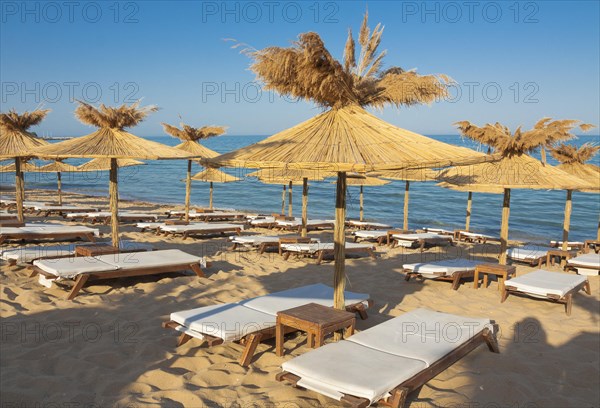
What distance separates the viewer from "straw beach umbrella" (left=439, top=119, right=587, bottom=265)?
6.81 meters

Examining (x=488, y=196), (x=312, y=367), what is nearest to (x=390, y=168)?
(x=312, y=367)

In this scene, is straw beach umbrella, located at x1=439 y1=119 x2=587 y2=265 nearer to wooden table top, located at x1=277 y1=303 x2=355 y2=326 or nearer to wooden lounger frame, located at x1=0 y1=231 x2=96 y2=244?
wooden table top, located at x1=277 y1=303 x2=355 y2=326

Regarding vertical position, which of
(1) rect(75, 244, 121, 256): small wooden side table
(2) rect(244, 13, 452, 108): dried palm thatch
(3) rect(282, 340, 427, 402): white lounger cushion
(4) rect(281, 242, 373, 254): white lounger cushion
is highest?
(2) rect(244, 13, 452, 108): dried palm thatch

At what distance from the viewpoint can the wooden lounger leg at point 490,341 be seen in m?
4.25

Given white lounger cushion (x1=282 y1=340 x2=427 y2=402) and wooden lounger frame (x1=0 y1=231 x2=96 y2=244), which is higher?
white lounger cushion (x1=282 y1=340 x2=427 y2=402)

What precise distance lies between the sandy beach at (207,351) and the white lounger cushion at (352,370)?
0.30 metres

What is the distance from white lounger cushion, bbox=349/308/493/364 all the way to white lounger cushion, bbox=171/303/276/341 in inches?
33.4

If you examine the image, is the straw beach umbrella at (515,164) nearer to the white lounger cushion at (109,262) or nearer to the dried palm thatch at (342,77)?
the dried palm thatch at (342,77)

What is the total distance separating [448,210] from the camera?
28.6 m

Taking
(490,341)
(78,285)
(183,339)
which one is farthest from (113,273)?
(490,341)

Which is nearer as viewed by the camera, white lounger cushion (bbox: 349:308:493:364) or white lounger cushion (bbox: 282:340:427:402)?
white lounger cushion (bbox: 282:340:427:402)

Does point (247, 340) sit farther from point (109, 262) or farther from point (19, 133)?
point (19, 133)

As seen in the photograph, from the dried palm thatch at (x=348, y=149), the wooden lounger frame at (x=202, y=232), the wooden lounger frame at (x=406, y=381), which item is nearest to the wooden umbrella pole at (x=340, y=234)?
the dried palm thatch at (x=348, y=149)

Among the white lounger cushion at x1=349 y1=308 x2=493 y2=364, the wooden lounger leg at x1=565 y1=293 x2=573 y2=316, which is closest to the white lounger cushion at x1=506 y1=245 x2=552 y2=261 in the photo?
the wooden lounger leg at x1=565 y1=293 x2=573 y2=316
